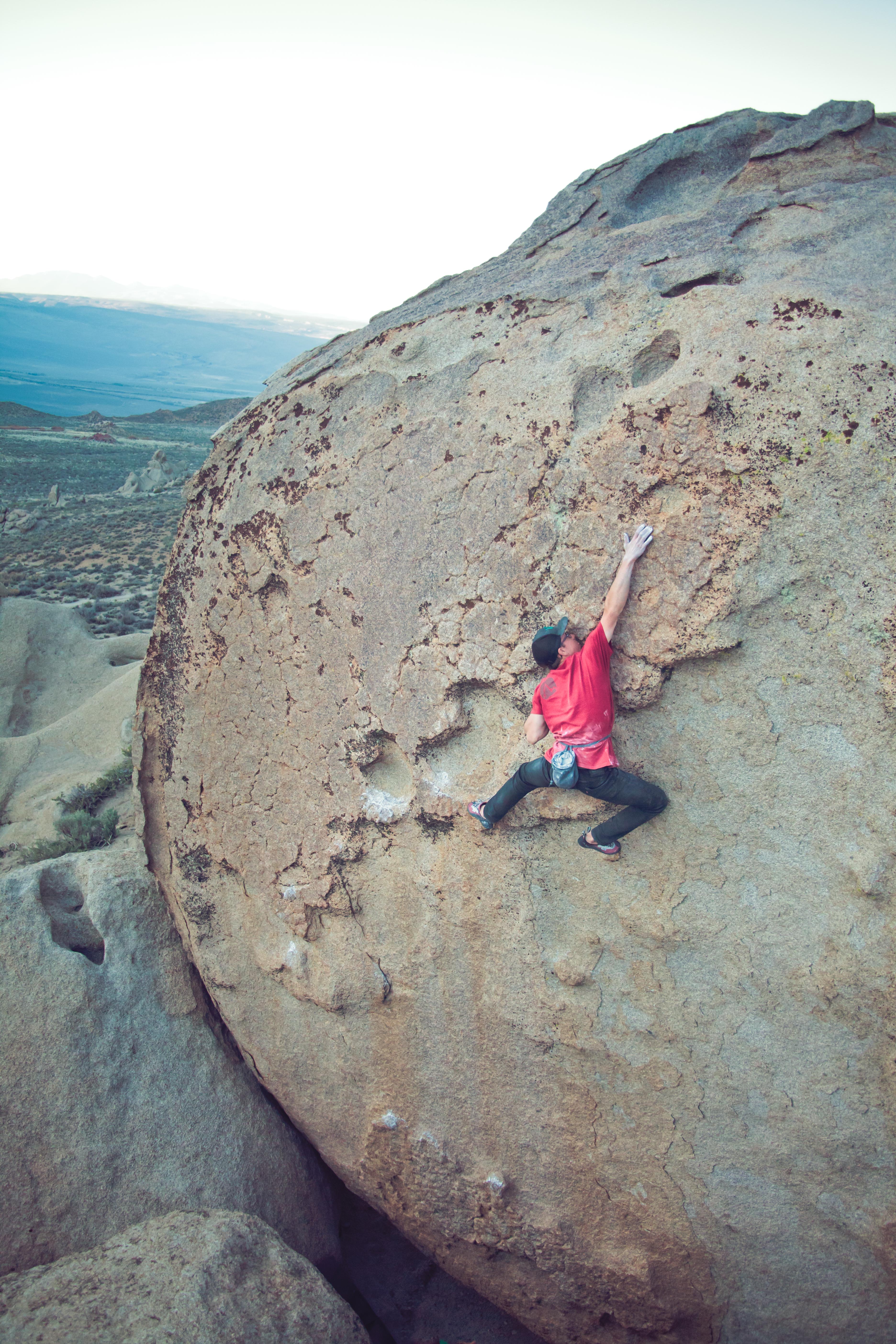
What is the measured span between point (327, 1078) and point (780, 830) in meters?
1.97

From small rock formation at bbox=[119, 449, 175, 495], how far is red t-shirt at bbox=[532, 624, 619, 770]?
25549mm

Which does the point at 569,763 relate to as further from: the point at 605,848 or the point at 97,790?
the point at 97,790

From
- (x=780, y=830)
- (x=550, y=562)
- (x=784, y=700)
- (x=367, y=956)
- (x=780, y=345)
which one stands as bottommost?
(x=367, y=956)

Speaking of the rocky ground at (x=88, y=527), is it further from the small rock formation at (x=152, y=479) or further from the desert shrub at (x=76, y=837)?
the desert shrub at (x=76, y=837)

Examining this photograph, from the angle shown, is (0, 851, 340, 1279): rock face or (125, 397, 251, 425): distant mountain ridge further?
(125, 397, 251, 425): distant mountain ridge

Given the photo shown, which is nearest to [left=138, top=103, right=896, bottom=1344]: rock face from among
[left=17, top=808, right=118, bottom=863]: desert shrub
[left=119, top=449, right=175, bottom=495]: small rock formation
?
[left=17, top=808, right=118, bottom=863]: desert shrub

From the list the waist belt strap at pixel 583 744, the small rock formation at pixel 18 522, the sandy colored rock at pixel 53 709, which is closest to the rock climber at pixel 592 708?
the waist belt strap at pixel 583 744

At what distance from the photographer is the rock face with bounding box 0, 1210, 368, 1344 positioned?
2.01 m

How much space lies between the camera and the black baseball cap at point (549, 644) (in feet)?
7.00

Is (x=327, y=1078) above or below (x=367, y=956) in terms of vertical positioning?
below

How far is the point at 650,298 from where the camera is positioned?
2342mm

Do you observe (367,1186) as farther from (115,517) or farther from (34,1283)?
(115,517)

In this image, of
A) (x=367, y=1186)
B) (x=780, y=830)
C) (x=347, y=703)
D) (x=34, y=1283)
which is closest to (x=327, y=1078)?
(x=367, y=1186)

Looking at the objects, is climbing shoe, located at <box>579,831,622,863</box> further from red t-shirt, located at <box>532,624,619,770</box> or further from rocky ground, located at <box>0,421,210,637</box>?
rocky ground, located at <box>0,421,210,637</box>
